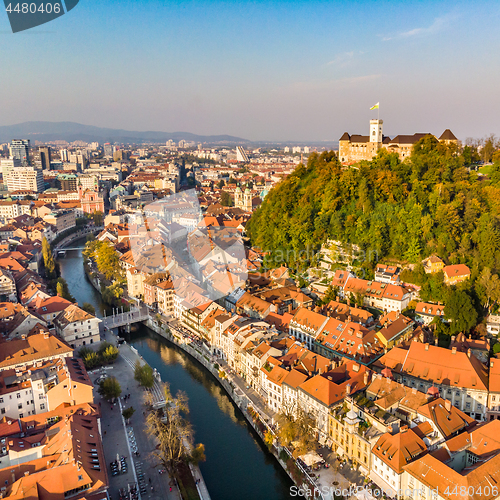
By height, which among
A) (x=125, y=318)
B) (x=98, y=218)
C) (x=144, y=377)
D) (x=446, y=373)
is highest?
(x=98, y=218)

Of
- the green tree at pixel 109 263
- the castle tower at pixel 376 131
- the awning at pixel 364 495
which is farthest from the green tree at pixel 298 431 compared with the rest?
the castle tower at pixel 376 131

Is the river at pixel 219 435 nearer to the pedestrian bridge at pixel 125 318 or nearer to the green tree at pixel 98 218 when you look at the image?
the pedestrian bridge at pixel 125 318

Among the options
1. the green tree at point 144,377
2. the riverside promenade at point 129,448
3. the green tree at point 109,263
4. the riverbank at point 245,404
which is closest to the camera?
the riverside promenade at point 129,448

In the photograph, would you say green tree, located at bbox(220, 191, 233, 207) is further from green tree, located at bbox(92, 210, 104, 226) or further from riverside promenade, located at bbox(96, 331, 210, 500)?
riverside promenade, located at bbox(96, 331, 210, 500)

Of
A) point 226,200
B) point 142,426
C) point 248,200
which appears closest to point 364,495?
point 142,426

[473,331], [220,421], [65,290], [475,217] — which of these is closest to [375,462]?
[220,421]

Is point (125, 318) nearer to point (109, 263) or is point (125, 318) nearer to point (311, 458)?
point (109, 263)

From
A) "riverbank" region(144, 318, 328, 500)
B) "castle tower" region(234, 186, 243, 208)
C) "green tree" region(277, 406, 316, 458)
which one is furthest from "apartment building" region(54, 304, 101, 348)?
"castle tower" region(234, 186, 243, 208)
